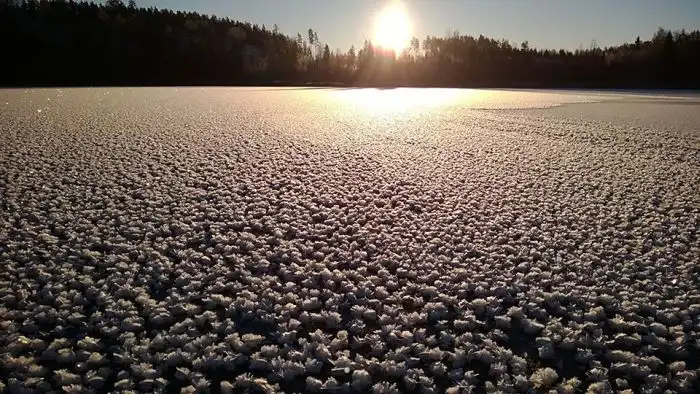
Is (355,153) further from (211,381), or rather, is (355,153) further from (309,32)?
(309,32)

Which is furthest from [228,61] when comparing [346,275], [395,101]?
[346,275]

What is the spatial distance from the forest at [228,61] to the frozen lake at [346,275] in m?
53.1

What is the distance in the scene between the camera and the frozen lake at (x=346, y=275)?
78.1 inches

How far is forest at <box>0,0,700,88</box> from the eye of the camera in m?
54.8

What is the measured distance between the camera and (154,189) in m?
4.80

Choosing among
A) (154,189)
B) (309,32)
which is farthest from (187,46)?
(154,189)

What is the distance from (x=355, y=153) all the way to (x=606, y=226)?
173 inches

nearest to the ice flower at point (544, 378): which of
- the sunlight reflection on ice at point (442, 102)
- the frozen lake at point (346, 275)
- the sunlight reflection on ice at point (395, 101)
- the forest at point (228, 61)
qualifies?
the frozen lake at point (346, 275)

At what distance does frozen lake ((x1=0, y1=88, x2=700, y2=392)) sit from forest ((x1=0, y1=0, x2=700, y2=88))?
53074 millimetres

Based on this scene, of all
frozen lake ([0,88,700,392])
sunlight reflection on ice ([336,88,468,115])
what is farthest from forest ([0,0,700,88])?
frozen lake ([0,88,700,392])

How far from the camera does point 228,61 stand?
207ft

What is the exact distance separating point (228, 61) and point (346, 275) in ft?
219

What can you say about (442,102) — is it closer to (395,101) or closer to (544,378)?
(395,101)

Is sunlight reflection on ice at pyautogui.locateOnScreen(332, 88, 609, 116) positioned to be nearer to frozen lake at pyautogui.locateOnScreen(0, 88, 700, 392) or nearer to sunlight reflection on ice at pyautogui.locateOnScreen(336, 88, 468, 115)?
sunlight reflection on ice at pyautogui.locateOnScreen(336, 88, 468, 115)
